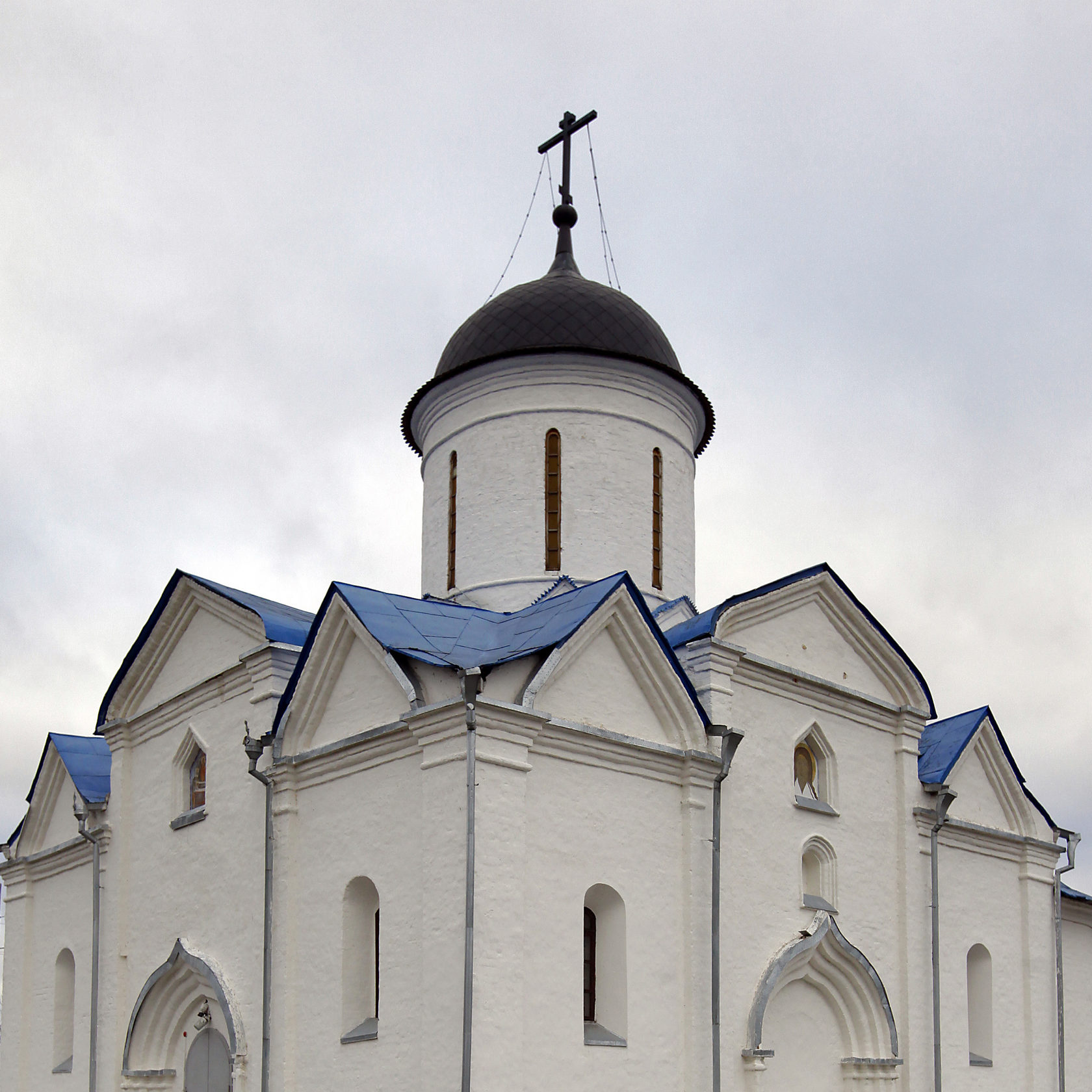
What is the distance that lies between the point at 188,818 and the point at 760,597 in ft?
17.6

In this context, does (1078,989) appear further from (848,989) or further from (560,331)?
(560,331)

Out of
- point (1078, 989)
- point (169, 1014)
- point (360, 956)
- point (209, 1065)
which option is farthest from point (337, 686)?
point (1078, 989)

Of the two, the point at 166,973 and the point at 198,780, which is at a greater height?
the point at 198,780

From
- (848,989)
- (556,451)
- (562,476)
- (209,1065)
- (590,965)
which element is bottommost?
(209,1065)

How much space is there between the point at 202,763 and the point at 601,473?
4852mm

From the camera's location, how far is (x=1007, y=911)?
14.3m

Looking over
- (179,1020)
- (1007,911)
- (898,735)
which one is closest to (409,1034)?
(179,1020)

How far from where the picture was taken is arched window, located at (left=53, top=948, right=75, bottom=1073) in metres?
14.2

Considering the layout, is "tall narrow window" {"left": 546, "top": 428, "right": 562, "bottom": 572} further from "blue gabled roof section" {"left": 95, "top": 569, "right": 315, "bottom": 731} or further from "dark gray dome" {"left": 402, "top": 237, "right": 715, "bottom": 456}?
A: "blue gabled roof section" {"left": 95, "top": 569, "right": 315, "bottom": 731}

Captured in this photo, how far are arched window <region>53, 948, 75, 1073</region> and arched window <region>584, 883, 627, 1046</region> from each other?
20.5 ft

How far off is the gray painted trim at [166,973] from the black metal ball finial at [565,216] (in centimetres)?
878

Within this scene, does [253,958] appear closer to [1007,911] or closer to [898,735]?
[898,735]

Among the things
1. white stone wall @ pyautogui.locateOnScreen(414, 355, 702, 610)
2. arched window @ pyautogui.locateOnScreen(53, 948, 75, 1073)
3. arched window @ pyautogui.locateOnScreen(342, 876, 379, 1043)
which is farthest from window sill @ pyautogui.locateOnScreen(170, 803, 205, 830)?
white stone wall @ pyautogui.locateOnScreen(414, 355, 702, 610)

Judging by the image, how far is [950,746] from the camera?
14.1 m
